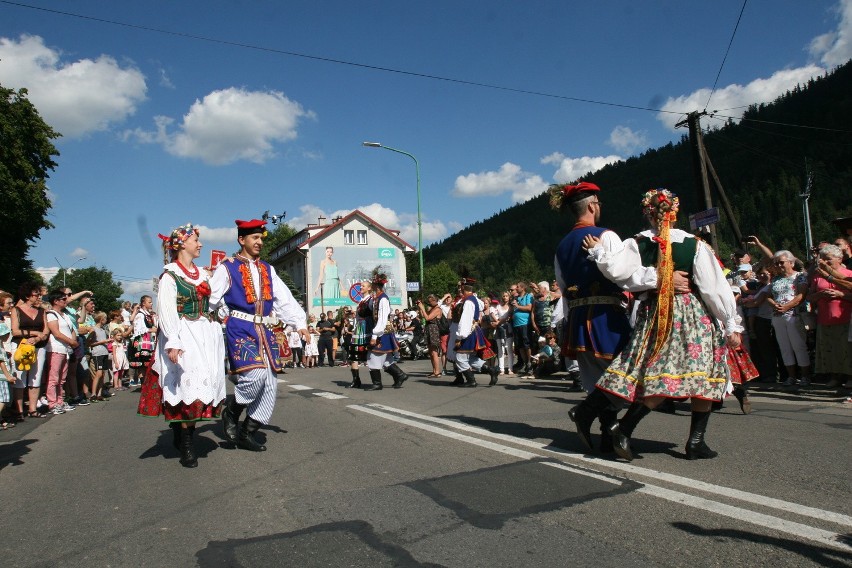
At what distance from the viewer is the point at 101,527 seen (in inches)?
160

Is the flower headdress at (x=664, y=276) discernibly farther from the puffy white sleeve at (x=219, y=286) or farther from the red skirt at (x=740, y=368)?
the puffy white sleeve at (x=219, y=286)

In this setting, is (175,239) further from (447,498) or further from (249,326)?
A: (447,498)

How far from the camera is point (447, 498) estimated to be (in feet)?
13.5

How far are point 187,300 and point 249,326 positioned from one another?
25.1 inches

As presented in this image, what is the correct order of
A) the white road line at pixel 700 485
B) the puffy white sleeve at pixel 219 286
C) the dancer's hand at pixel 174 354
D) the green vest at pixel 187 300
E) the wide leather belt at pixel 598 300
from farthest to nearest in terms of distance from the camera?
1. the puffy white sleeve at pixel 219 286
2. the green vest at pixel 187 300
3. the dancer's hand at pixel 174 354
4. the wide leather belt at pixel 598 300
5. the white road line at pixel 700 485

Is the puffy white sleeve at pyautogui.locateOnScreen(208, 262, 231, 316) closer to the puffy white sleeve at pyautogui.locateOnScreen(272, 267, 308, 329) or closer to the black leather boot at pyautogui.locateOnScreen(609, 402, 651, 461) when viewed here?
the puffy white sleeve at pyautogui.locateOnScreen(272, 267, 308, 329)

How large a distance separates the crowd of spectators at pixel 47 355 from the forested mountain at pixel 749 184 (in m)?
88.9

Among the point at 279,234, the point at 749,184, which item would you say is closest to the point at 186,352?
the point at 279,234

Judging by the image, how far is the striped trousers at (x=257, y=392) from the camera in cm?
623

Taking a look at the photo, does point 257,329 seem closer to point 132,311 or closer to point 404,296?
point 132,311

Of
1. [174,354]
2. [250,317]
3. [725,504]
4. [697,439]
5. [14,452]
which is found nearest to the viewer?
[725,504]

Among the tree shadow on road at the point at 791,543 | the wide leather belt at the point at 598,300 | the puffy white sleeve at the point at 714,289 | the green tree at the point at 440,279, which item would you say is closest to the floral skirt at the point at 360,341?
the wide leather belt at the point at 598,300

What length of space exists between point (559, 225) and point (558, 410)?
565 feet

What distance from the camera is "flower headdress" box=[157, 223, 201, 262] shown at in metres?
6.05
